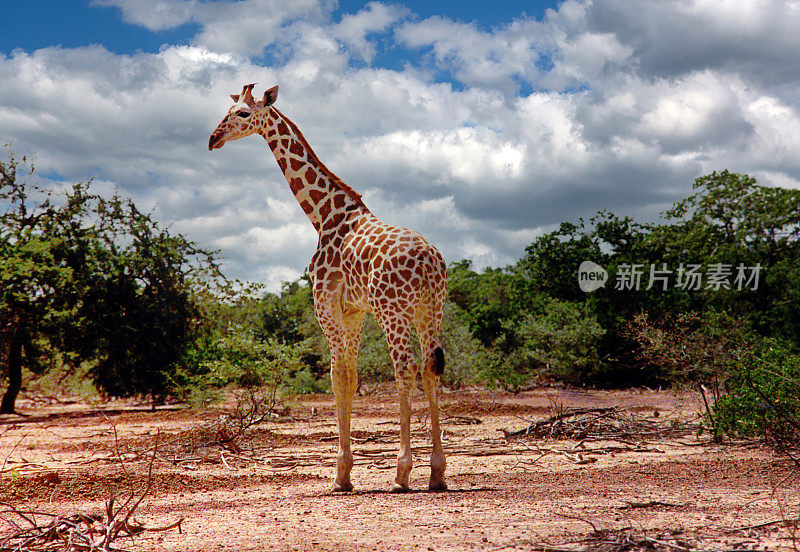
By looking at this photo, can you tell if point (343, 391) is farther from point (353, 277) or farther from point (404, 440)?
point (353, 277)

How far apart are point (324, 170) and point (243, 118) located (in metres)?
1.18

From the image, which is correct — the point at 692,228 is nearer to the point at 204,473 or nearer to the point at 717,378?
the point at 717,378

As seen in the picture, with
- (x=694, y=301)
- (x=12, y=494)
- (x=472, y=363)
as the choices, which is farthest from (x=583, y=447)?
(x=694, y=301)

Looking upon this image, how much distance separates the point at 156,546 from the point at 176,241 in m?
17.0

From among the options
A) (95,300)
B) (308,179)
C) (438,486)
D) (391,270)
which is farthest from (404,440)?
(95,300)

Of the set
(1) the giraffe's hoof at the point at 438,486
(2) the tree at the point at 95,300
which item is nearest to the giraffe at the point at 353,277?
(1) the giraffe's hoof at the point at 438,486

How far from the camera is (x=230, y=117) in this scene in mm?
8672

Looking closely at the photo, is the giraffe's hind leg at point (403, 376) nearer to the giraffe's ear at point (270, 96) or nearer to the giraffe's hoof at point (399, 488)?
the giraffe's hoof at point (399, 488)

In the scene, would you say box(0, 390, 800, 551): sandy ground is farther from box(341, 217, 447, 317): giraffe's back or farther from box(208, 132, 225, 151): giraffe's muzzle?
box(208, 132, 225, 151): giraffe's muzzle

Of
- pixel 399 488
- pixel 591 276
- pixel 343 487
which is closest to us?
pixel 399 488

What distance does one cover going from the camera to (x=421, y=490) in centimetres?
743

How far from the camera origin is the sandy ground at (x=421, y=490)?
522cm

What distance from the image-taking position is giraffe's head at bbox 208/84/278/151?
8672mm

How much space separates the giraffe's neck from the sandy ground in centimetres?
323
